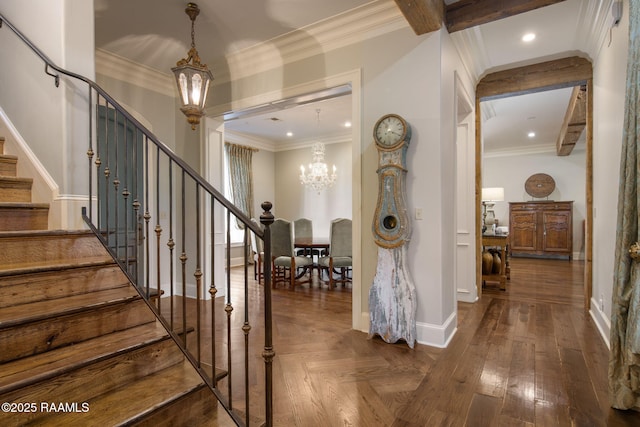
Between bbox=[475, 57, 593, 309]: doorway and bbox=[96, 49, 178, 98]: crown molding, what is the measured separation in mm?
4067

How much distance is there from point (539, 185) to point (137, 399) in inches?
379

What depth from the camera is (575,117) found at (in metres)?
5.16

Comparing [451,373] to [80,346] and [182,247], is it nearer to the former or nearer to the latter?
[182,247]

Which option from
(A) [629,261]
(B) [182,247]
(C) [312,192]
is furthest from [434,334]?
(C) [312,192]

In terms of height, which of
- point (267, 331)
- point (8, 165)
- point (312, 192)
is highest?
point (312, 192)

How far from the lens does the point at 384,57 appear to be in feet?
9.62

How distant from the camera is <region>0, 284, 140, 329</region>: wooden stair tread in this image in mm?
1382

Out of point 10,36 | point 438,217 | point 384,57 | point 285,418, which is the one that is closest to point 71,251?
point 285,418

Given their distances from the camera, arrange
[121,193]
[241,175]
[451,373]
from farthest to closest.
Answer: [241,175] < [121,193] < [451,373]

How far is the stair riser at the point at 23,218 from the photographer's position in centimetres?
198

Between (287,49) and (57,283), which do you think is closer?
(57,283)

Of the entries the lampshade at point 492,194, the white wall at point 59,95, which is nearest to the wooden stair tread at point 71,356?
the white wall at point 59,95

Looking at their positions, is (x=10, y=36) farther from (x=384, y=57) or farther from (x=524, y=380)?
(x=524, y=380)

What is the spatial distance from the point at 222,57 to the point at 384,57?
1.97 m
